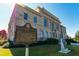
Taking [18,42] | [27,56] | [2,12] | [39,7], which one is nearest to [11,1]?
[2,12]

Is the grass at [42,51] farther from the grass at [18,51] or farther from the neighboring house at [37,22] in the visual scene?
the neighboring house at [37,22]

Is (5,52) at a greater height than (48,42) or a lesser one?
lesser

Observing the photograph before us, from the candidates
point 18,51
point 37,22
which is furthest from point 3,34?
point 37,22

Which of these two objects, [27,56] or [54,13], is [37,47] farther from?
[54,13]

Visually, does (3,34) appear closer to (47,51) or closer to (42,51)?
(42,51)

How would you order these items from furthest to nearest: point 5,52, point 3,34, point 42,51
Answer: point 3,34 → point 42,51 → point 5,52

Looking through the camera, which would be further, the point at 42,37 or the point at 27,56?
the point at 42,37

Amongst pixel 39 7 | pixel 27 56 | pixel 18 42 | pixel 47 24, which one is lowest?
pixel 27 56

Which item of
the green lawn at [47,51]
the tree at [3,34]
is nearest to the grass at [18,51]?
the green lawn at [47,51]

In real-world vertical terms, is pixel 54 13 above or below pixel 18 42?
above

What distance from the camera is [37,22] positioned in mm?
6738

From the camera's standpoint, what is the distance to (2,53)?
6.42 metres

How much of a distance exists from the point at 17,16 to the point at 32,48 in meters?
1.10

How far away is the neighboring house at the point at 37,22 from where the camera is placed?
6660 millimetres
